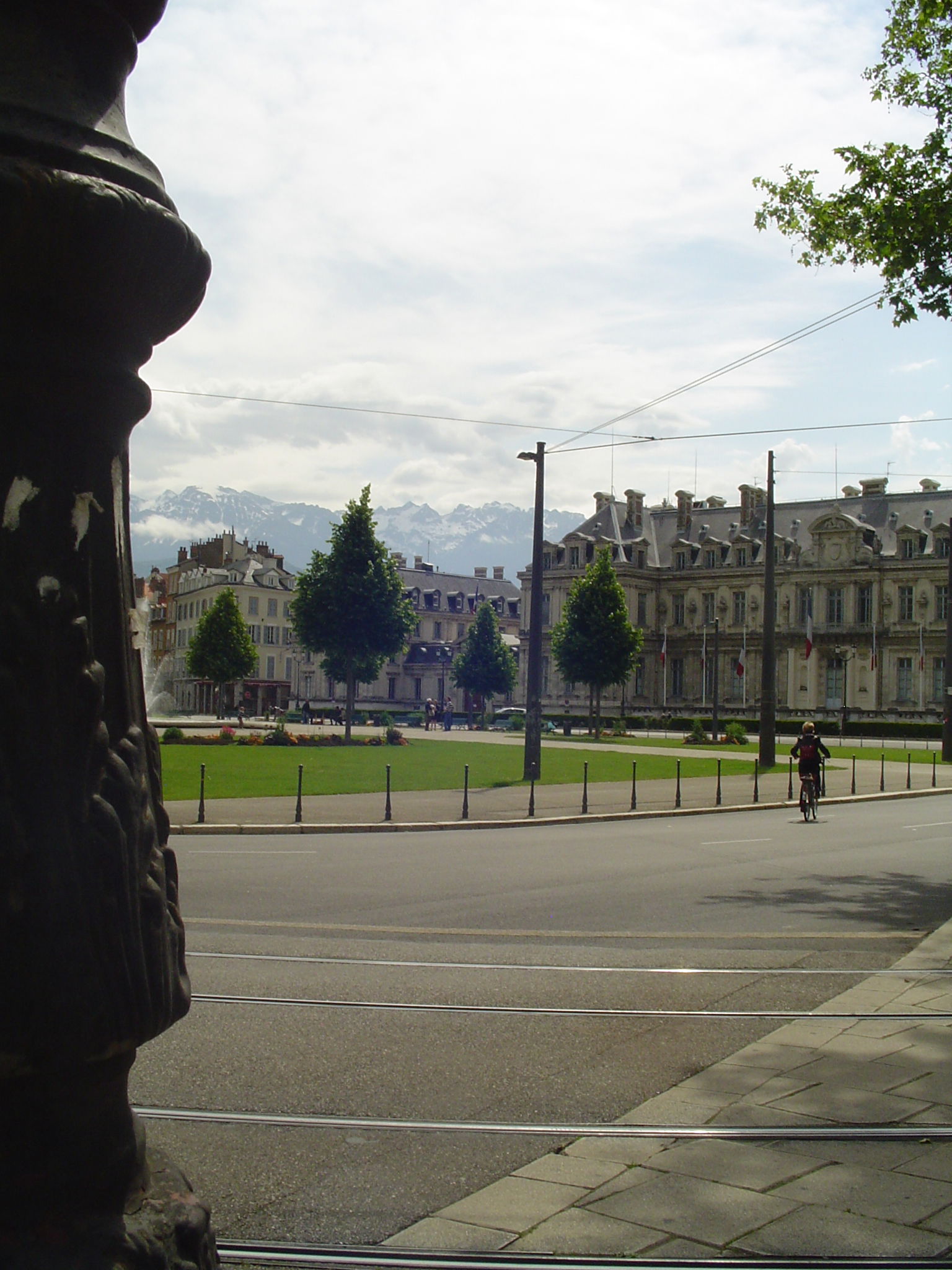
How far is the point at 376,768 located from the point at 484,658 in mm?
60868

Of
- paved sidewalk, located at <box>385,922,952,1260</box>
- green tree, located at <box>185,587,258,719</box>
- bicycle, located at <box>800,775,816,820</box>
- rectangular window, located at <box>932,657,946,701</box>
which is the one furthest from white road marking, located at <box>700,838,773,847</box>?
rectangular window, located at <box>932,657,946,701</box>

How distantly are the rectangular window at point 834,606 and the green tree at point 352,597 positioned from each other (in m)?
49.2

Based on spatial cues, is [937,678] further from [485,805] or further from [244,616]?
[485,805]

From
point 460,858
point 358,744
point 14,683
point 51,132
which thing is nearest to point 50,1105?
point 14,683

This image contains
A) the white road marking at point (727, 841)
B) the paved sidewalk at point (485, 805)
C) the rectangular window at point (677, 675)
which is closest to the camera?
the white road marking at point (727, 841)

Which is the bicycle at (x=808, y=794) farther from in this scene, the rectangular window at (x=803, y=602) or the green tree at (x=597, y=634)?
the rectangular window at (x=803, y=602)

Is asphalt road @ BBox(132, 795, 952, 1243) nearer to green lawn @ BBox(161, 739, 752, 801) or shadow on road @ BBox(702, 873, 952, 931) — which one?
shadow on road @ BBox(702, 873, 952, 931)

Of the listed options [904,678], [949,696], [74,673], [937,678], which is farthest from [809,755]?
[904,678]

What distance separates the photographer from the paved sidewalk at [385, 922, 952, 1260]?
3.91m

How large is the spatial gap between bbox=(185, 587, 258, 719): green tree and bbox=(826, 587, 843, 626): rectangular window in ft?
146

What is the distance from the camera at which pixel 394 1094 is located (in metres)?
5.52

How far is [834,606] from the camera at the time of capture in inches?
3634

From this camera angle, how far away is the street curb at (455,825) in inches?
727

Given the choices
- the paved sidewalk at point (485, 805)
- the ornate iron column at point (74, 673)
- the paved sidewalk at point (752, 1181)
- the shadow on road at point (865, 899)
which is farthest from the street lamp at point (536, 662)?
the ornate iron column at point (74, 673)
